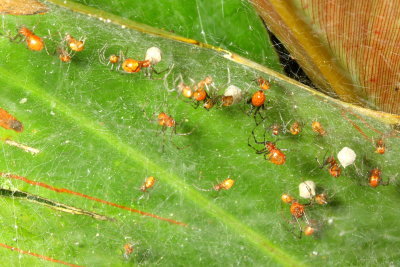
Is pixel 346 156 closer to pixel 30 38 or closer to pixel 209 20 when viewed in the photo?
pixel 209 20

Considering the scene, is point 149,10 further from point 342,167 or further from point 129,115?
point 342,167

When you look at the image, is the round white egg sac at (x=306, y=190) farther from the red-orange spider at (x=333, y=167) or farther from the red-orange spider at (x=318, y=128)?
the red-orange spider at (x=318, y=128)

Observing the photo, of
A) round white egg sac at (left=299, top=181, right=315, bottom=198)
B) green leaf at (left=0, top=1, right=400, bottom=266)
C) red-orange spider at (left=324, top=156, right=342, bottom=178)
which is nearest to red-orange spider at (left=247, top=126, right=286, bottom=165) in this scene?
green leaf at (left=0, top=1, right=400, bottom=266)

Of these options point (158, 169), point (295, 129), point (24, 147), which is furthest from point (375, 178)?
point (24, 147)

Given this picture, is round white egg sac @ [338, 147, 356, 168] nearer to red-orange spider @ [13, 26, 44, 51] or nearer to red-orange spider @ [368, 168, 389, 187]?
red-orange spider @ [368, 168, 389, 187]

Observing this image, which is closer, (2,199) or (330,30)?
(2,199)

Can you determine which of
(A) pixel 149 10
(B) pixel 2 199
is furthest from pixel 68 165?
(A) pixel 149 10
